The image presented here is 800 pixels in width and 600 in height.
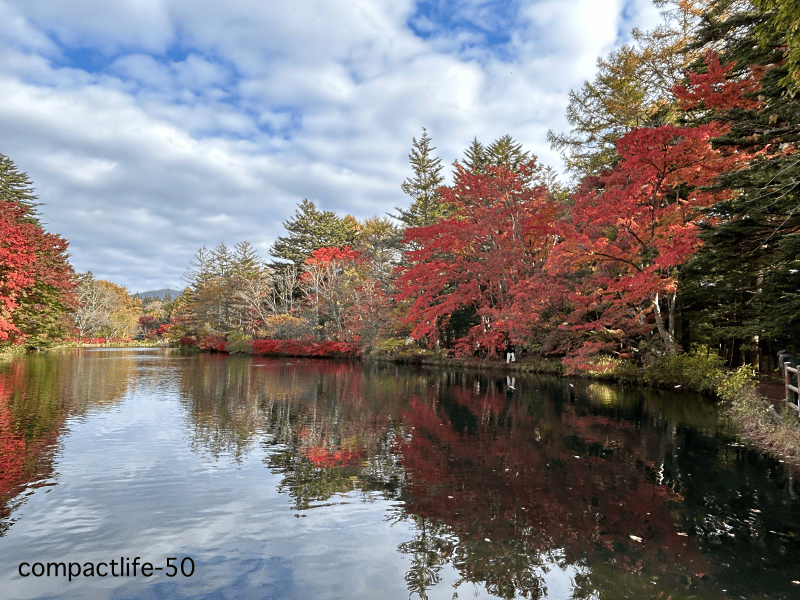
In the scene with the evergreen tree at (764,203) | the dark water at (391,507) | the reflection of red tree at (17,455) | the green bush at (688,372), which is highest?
the evergreen tree at (764,203)

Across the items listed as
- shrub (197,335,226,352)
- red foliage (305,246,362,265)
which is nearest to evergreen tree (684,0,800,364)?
red foliage (305,246,362,265)

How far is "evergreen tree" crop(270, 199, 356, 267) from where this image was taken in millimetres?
56500

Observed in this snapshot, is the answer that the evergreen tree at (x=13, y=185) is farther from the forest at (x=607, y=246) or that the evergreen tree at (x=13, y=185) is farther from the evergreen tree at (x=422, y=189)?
the evergreen tree at (x=422, y=189)

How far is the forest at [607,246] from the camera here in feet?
34.0

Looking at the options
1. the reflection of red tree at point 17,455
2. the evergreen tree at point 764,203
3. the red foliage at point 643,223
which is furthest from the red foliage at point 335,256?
the reflection of red tree at point 17,455

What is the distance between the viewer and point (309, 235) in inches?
2223

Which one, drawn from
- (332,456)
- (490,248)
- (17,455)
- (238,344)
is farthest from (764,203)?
(238,344)

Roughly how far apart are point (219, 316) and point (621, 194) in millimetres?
42862

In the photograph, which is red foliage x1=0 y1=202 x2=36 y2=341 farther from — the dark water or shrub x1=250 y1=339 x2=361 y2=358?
the dark water

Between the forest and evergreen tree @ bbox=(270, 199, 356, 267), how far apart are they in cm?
925

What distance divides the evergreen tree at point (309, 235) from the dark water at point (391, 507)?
150ft

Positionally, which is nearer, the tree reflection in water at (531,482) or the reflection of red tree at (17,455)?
the tree reflection in water at (531,482)

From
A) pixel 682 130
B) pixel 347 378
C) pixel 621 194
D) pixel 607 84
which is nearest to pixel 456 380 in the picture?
pixel 347 378

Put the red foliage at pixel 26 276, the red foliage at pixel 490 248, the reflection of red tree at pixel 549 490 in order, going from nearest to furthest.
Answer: the reflection of red tree at pixel 549 490, the red foliage at pixel 490 248, the red foliage at pixel 26 276
